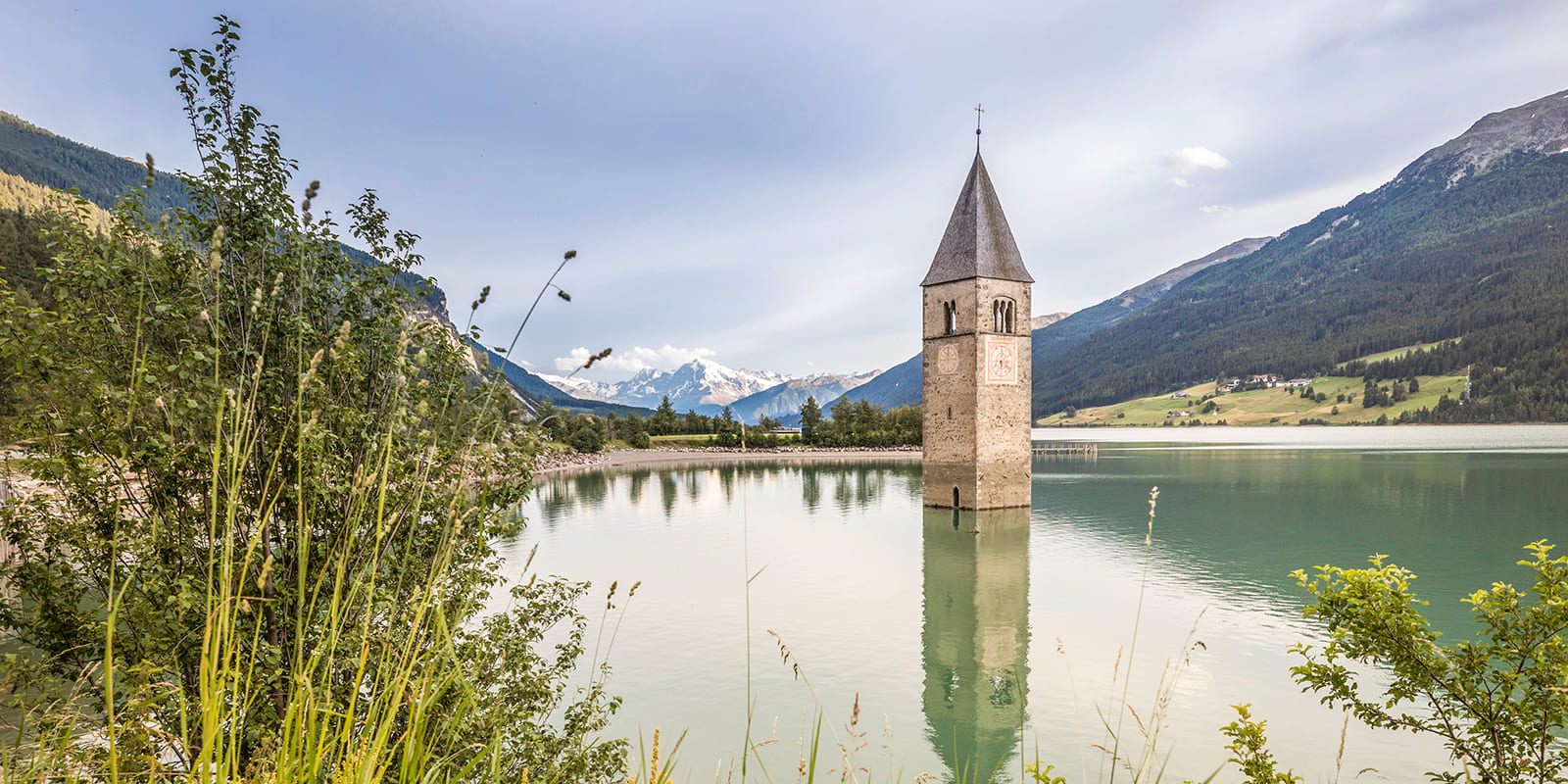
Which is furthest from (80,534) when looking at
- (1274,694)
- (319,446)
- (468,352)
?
(1274,694)

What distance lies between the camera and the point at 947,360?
2970cm

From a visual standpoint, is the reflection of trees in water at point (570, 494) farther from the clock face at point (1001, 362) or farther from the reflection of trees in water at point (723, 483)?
the clock face at point (1001, 362)

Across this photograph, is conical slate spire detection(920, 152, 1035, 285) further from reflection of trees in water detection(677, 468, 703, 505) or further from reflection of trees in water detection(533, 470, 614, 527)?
reflection of trees in water detection(533, 470, 614, 527)

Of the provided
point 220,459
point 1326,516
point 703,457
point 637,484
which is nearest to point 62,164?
point 703,457

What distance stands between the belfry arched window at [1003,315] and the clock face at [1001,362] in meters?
0.73

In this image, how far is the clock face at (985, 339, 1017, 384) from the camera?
28625 mm

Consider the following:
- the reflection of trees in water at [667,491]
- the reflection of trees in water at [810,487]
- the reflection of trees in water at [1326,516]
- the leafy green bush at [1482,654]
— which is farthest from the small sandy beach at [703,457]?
the leafy green bush at [1482,654]

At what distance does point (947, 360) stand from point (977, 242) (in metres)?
5.05

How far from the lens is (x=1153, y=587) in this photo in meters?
16.9

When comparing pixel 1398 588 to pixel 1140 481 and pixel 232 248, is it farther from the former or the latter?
pixel 1140 481

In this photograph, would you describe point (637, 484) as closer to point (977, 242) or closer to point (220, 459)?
point (977, 242)

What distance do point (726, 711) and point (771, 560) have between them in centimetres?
1098

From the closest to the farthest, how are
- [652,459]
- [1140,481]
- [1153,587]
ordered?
[1153,587]
[1140,481]
[652,459]

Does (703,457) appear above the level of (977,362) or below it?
below
